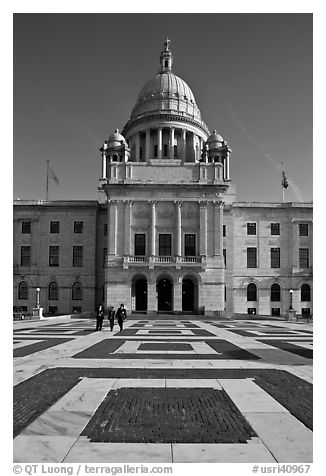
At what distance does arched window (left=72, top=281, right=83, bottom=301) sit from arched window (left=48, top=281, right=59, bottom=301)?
8.01ft

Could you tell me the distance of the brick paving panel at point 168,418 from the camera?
6773mm

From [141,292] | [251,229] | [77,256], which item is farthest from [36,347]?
[251,229]

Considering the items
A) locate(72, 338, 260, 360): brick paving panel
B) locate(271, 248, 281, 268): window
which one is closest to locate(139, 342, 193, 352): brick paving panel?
locate(72, 338, 260, 360): brick paving panel

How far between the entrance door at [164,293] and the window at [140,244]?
4914 mm

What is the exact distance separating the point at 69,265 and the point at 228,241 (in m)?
24.1

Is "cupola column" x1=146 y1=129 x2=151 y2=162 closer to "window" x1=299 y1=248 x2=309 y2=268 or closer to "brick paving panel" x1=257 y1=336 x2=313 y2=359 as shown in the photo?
"window" x1=299 y1=248 x2=309 y2=268

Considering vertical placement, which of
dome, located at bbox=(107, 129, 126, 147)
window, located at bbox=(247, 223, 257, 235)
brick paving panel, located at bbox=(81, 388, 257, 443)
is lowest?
brick paving panel, located at bbox=(81, 388, 257, 443)

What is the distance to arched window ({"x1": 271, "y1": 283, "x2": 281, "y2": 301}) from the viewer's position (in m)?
59.9

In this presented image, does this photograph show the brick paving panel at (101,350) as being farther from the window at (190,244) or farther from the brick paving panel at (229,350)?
the window at (190,244)

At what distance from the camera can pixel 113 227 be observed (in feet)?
174

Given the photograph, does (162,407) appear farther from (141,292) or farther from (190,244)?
(141,292)

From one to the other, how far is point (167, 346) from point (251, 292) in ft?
143

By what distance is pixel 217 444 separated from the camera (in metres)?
6.47
